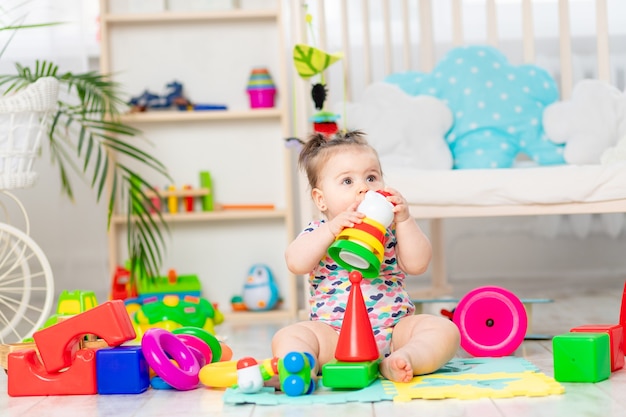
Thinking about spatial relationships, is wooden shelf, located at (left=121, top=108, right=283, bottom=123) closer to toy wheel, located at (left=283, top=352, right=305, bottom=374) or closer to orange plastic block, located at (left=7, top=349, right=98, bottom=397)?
orange plastic block, located at (left=7, top=349, right=98, bottom=397)

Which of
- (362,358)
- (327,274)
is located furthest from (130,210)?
(362,358)

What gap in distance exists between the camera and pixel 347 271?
1526 mm

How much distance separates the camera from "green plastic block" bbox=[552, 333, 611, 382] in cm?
134

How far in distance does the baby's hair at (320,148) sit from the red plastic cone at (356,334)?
9.8 inches

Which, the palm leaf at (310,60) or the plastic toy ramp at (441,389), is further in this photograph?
the palm leaf at (310,60)

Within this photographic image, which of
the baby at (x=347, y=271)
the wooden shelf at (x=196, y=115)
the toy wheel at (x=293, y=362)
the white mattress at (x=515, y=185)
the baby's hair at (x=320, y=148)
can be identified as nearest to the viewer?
the toy wheel at (x=293, y=362)

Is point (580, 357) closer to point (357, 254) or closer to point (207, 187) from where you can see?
point (357, 254)

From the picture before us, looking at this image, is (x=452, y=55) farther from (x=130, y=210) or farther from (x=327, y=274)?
(x=327, y=274)

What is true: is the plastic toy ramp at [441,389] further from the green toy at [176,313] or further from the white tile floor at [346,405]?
the green toy at [176,313]

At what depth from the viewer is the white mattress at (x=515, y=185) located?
1854 millimetres

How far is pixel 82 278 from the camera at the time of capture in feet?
9.69

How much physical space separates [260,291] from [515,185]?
94 cm

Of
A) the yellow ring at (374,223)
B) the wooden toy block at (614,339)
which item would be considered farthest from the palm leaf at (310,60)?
the wooden toy block at (614,339)

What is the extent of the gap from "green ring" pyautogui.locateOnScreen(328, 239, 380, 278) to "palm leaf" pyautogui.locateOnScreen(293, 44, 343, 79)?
0.84 metres
